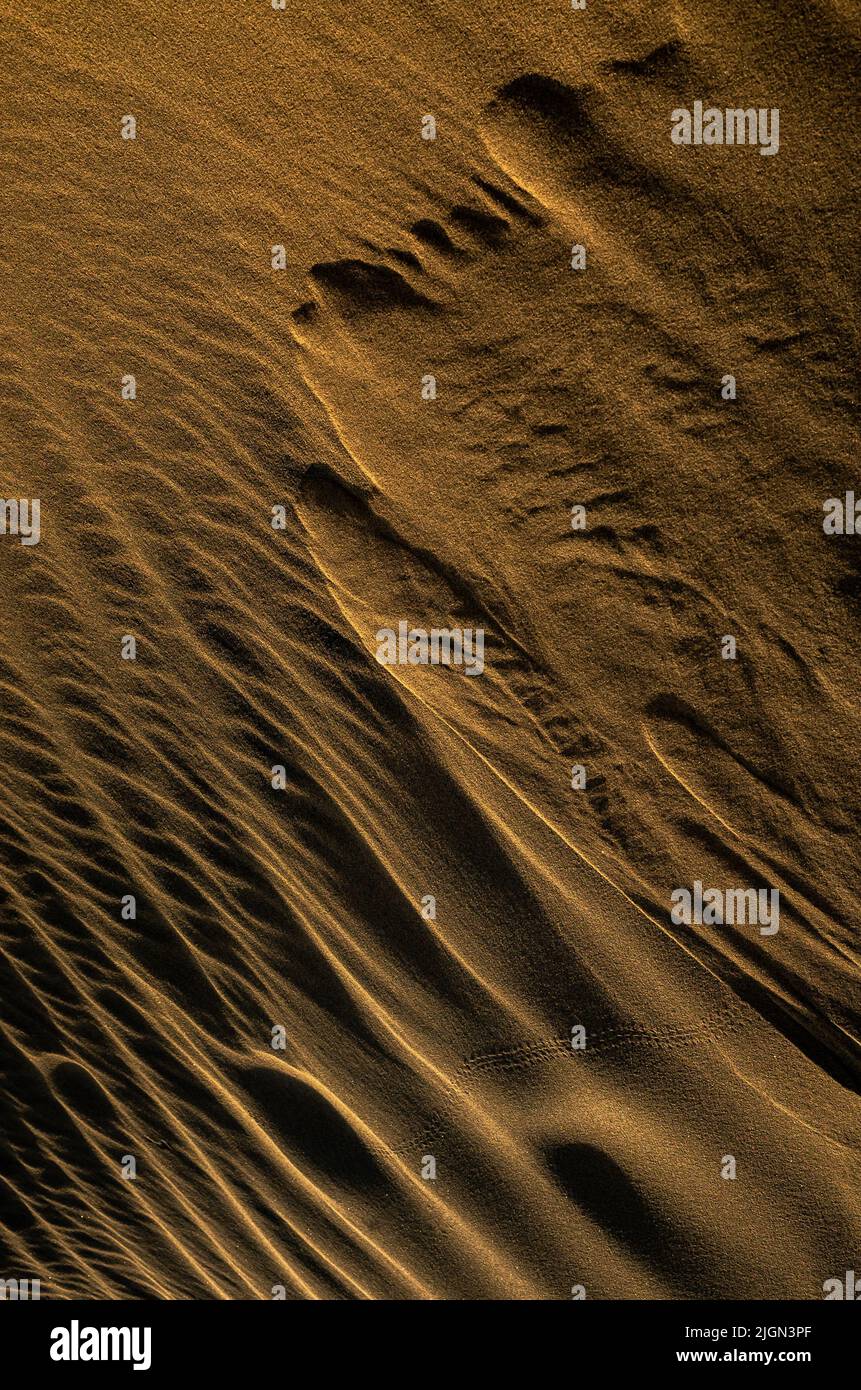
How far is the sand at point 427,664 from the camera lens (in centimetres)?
288

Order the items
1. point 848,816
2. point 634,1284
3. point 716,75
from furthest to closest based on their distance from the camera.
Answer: point 634,1284, point 848,816, point 716,75

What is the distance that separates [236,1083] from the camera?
401cm

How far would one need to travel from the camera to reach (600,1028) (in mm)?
3584

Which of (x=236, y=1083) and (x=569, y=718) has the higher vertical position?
(x=569, y=718)

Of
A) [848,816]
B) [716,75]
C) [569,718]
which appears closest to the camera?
[716,75]

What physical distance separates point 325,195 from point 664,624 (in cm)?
205

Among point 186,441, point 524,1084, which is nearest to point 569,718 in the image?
point 524,1084

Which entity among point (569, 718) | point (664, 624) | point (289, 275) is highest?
point (289, 275)

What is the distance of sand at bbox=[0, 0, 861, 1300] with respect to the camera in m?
2.88

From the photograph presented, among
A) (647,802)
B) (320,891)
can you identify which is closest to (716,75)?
(647,802)

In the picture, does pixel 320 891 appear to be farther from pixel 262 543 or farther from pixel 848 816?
pixel 848 816

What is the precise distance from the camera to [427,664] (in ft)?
11.2

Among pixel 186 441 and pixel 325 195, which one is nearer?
pixel 325 195

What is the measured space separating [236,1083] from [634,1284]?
6.70ft
